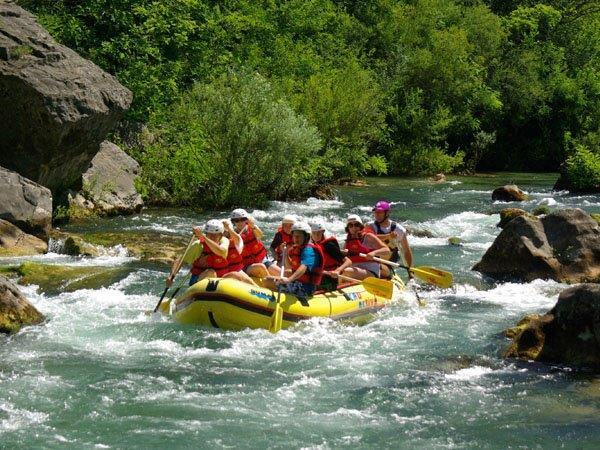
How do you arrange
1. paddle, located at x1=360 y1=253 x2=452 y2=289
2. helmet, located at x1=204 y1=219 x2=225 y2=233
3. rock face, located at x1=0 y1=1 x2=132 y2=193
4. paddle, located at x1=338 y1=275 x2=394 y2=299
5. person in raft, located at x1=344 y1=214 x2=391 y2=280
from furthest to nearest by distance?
rock face, located at x1=0 y1=1 x2=132 y2=193 → paddle, located at x1=360 y1=253 x2=452 y2=289 → person in raft, located at x1=344 y1=214 x2=391 y2=280 → paddle, located at x1=338 y1=275 x2=394 y2=299 → helmet, located at x1=204 y1=219 x2=225 y2=233

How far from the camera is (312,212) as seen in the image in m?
21.4

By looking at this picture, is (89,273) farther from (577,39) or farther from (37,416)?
(577,39)

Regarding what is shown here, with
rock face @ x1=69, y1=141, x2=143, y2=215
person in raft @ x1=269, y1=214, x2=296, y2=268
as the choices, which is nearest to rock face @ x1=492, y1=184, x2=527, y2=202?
rock face @ x1=69, y1=141, x2=143, y2=215

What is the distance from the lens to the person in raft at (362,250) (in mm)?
12375

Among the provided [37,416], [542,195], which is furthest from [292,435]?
[542,195]

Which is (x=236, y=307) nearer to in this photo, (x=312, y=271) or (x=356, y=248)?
(x=312, y=271)

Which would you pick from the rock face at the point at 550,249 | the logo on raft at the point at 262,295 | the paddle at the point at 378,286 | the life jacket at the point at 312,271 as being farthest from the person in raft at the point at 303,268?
the rock face at the point at 550,249

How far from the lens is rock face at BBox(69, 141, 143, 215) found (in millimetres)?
18844

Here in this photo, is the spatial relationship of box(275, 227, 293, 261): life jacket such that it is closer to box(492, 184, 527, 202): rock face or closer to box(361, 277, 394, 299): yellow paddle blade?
box(361, 277, 394, 299): yellow paddle blade

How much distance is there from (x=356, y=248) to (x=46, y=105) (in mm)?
7005

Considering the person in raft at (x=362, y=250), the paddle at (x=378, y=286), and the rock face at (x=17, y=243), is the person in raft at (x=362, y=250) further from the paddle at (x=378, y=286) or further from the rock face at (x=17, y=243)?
the rock face at (x=17, y=243)

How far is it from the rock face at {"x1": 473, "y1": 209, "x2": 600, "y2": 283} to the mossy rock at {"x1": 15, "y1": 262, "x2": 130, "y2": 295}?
5785 mm

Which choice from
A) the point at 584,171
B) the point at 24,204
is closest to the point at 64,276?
the point at 24,204

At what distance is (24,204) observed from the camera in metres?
15.0
